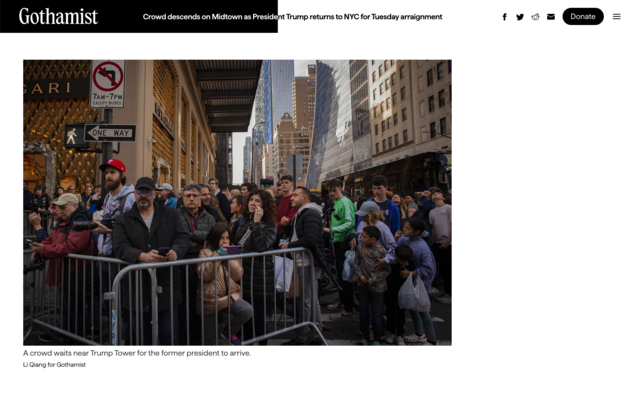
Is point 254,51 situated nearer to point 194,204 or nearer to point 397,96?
point 194,204

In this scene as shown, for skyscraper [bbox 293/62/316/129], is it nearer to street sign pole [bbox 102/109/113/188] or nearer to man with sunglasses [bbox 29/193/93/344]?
street sign pole [bbox 102/109/113/188]

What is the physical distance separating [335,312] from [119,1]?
4265 millimetres

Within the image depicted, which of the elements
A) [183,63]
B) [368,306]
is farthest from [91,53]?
[183,63]

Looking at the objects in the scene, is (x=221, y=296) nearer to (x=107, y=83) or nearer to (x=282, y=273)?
(x=282, y=273)

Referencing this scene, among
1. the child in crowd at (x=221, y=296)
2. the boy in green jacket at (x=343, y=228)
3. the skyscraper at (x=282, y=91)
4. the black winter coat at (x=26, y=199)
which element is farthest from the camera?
the skyscraper at (x=282, y=91)

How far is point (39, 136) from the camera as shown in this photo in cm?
1005

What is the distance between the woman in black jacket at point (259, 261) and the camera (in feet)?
10.1

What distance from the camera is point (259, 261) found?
3115 millimetres

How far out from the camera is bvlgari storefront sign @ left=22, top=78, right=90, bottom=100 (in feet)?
32.7

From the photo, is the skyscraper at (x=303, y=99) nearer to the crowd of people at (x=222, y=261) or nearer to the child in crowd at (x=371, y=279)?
the crowd of people at (x=222, y=261)

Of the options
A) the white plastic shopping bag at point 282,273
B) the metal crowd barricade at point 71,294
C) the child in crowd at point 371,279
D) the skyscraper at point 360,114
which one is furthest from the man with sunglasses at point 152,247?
the skyscraper at point 360,114

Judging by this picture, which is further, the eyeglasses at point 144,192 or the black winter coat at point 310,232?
the black winter coat at point 310,232
